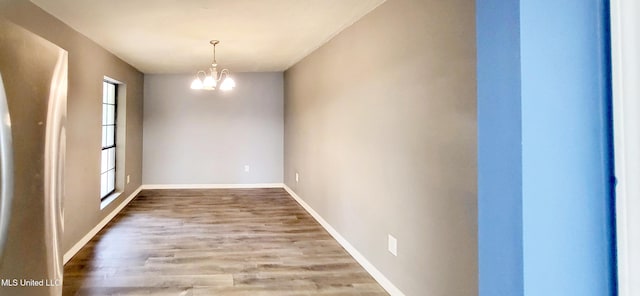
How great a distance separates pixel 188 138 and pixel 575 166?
264 inches

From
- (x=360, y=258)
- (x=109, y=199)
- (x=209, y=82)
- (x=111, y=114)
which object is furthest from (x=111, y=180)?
(x=360, y=258)

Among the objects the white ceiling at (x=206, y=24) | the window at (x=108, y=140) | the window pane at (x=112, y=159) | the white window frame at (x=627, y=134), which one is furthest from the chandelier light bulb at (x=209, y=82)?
the white window frame at (x=627, y=134)

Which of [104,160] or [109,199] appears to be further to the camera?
[104,160]

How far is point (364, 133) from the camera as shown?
9.67ft

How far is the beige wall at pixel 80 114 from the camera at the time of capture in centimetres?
276

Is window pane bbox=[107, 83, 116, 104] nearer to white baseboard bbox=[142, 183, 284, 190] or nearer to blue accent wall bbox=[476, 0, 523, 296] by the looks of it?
white baseboard bbox=[142, 183, 284, 190]

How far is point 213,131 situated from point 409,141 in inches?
206

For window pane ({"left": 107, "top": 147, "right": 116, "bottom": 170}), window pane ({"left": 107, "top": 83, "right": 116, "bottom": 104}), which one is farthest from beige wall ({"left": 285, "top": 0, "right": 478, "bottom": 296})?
window pane ({"left": 107, "top": 147, "right": 116, "bottom": 170})

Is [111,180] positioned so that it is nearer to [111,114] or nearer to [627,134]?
[111,114]

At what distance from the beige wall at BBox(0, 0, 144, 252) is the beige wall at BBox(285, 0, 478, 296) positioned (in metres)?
2.50

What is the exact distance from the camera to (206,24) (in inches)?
126

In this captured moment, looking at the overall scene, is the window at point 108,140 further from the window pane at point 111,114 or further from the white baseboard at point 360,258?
the white baseboard at point 360,258

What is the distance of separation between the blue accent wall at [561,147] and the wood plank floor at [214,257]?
202 centimetres

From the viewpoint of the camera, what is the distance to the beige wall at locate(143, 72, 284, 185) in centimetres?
655
